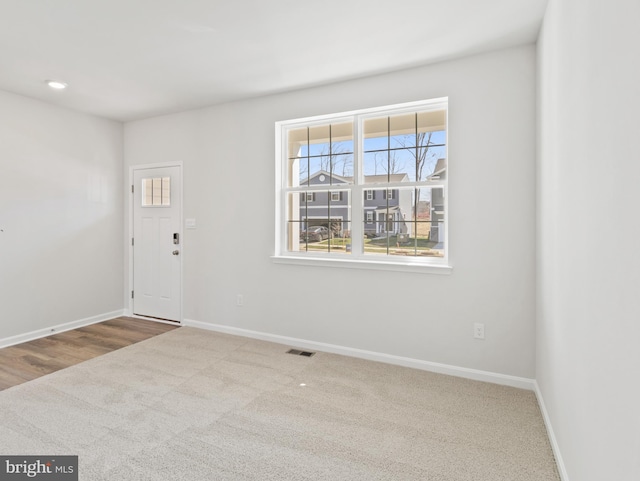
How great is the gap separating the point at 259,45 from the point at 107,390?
9.26 ft

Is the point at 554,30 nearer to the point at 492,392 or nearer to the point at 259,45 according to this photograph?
the point at 259,45

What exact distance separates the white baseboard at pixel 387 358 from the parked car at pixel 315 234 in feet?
3.41

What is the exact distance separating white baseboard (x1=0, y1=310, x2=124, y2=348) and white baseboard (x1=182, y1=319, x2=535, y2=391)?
1.29 meters

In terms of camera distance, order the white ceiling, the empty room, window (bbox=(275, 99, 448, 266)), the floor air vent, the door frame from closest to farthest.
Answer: the empty room, the white ceiling, window (bbox=(275, 99, 448, 266)), the floor air vent, the door frame

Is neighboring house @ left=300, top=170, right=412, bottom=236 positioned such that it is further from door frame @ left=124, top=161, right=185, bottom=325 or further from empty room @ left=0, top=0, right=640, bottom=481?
door frame @ left=124, top=161, right=185, bottom=325

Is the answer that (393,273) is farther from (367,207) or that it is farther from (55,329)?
(55,329)

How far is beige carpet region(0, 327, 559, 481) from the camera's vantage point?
188cm

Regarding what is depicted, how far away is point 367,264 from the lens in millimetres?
3336

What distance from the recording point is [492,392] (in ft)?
→ 8.89

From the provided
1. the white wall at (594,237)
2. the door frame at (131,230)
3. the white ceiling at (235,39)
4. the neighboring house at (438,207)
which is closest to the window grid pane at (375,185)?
the neighboring house at (438,207)

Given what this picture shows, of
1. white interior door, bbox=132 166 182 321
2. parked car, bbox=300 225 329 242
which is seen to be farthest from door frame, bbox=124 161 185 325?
parked car, bbox=300 225 329 242

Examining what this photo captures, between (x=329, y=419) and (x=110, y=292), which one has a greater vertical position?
(x=110, y=292)

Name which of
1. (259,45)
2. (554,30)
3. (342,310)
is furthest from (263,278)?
(554,30)

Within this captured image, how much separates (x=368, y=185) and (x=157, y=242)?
2.85m
